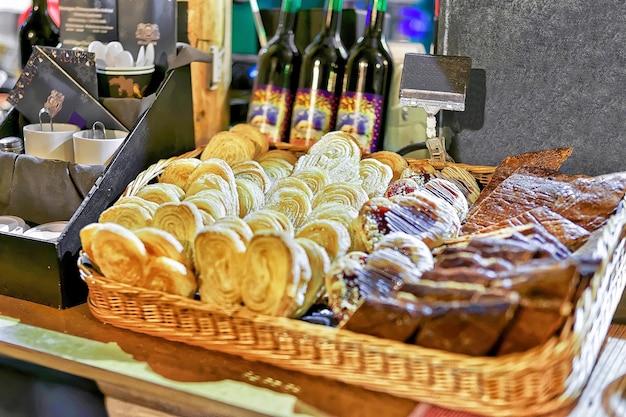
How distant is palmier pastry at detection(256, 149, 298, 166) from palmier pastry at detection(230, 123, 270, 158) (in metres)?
0.03

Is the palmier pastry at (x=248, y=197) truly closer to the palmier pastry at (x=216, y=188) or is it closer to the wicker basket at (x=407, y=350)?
the palmier pastry at (x=216, y=188)

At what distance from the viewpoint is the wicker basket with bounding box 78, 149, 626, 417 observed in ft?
3.47

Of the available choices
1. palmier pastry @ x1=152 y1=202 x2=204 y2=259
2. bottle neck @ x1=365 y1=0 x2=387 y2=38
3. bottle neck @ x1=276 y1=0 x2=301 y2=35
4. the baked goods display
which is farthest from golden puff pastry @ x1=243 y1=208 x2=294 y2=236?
bottle neck @ x1=276 y1=0 x2=301 y2=35

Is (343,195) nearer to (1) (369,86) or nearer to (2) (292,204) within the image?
(2) (292,204)

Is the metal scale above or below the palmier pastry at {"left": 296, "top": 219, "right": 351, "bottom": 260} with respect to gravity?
above

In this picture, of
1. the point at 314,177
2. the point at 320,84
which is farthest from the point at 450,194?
the point at 320,84

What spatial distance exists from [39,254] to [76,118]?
1.97ft

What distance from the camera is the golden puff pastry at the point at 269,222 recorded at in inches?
55.3

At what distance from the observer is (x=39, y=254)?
147 cm

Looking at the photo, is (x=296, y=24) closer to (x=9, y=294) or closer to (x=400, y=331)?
(x=9, y=294)

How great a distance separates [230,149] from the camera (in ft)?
6.40

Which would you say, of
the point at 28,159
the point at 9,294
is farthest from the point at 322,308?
the point at 28,159

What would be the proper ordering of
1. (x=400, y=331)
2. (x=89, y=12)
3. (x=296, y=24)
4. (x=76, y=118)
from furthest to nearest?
(x=296, y=24)
(x=89, y=12)
(x=76, y=118)
(x=400, y=331)

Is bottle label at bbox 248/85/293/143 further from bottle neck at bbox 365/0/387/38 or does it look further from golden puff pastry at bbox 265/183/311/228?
golden puff pastry at bbox 265/183/311/228
